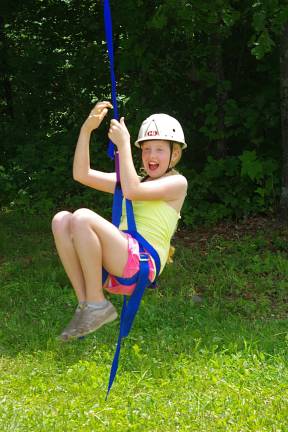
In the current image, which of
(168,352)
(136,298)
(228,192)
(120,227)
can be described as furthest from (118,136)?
(228,192)

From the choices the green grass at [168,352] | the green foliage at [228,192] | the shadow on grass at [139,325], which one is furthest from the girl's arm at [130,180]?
the green foliage at [228,192]

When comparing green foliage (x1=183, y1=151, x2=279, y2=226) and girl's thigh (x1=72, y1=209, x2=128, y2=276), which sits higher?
girl's thigh (x1=72, y1=209, x2=128, y2=276)

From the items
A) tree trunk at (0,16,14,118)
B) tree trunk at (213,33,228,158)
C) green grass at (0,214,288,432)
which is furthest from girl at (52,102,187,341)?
tree trunk at (0,16,14,118)

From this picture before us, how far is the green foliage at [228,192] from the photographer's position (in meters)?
8.07

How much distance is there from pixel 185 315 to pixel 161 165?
3048 millimetres

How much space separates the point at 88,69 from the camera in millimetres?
9695

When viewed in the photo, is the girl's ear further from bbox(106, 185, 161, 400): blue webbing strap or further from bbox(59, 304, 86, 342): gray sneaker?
bbox(59, 304, 86, 342): gray sneaker

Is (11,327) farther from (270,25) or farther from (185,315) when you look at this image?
(270,25)

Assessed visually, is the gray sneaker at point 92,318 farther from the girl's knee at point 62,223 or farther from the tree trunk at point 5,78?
the tree trunk at point 5,78

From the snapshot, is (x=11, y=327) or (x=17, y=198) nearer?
→ (x=11, y=327)

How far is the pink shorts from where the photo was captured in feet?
10.5

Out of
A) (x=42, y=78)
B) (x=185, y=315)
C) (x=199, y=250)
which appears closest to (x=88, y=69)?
(x=42, y=78)

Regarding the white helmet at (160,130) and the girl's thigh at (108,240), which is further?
the white helmet at (160,130)

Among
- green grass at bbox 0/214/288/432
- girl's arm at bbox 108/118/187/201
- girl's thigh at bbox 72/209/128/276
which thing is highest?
girl's arm at bbox 108/118/187/201
